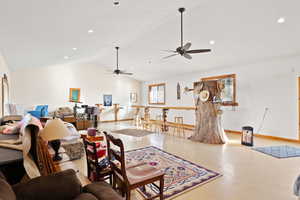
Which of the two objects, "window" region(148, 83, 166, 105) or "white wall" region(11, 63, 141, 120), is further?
"window" region(148, 83, 166, 105)

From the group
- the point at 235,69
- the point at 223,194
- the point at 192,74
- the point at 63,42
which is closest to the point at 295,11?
the point at 235,69

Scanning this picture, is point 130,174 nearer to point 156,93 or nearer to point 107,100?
point 107,100

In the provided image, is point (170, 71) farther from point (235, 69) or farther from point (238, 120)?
point (238, 120)

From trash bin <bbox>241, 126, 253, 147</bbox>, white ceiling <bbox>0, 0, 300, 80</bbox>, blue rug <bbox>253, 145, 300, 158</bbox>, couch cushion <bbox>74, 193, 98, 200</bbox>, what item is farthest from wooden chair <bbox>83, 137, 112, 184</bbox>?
trash bin <bbox>241, 126, 253, 147</bbox>

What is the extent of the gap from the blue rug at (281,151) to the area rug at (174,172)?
2.00 metres

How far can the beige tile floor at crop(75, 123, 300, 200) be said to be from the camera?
214 centimetres

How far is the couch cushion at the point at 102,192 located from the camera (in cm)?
126

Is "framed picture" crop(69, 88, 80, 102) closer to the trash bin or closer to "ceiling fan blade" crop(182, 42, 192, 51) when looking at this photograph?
"ceiling fan blade" crop(182, 42, 192, 51)

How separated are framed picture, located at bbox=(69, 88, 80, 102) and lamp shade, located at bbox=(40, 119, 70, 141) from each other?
6772mm

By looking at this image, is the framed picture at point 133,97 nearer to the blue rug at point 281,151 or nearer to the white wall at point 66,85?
the white wall at point 66,85

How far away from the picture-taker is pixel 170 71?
26.1 ft

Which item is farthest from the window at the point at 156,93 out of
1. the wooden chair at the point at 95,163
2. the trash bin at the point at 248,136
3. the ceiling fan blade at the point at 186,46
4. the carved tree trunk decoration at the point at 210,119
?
the wooden chair at the point at 95,163

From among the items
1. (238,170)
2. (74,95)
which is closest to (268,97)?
(238,170)

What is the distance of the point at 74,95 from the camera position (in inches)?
323
